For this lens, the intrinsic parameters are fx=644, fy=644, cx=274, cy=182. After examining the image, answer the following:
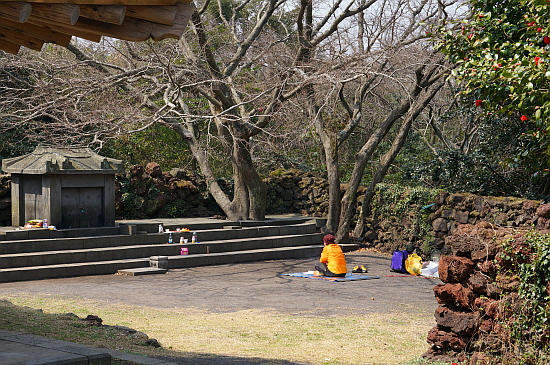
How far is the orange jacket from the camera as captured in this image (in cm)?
1430

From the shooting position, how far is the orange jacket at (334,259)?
1430cm

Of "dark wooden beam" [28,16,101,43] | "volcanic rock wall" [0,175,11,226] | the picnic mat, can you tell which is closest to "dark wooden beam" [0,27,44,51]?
"dark wooden beam" [28,16,101,43]

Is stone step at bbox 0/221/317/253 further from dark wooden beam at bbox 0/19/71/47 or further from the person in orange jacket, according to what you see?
dark wooden beam at bbox 0/19/71/47

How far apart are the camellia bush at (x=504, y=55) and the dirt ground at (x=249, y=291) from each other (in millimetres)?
3796

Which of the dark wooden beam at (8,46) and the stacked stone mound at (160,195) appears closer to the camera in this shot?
the dark wooden beam at (8,46)

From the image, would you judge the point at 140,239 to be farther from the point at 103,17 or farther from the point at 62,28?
the point at 103,17

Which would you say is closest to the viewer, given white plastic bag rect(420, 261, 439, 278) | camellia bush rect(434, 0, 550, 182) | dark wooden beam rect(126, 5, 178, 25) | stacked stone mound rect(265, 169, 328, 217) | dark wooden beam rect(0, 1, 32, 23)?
dark wooden beam rect(0, 1, 32, 23)

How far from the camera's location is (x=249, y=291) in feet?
41.2

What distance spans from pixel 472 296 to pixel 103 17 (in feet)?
16.5

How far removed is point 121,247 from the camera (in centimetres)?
1605

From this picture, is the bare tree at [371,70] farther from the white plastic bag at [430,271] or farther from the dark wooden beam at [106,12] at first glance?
the dark wooden beam at [106,12]

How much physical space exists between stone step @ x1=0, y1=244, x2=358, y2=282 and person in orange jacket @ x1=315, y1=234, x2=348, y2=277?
10.3 ft

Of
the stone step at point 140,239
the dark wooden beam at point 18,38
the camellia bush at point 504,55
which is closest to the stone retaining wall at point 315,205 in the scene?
the camellia bush at point 504,55

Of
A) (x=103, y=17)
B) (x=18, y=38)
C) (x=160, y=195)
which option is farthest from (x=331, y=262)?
(x=103, y=17)
